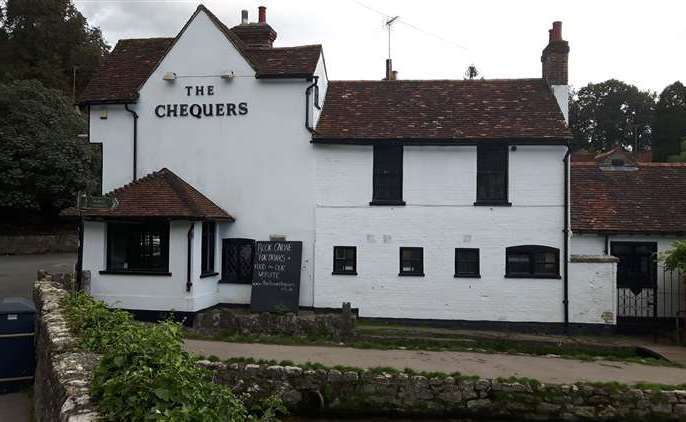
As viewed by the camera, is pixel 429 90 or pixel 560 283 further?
pixel 429 90

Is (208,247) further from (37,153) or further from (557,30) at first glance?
(37,153)

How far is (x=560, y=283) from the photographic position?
16.0 metres

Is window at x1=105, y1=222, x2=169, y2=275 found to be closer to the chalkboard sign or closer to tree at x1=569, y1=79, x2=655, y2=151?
the chalkboard sign

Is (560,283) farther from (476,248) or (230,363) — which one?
(230,363)

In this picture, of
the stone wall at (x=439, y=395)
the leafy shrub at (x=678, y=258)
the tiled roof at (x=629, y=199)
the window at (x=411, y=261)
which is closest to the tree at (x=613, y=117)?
the tiled roof at (x=629, y=199)

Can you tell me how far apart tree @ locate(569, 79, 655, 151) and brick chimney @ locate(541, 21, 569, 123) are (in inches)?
1972

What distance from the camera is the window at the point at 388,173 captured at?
54.9 ft

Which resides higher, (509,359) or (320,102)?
(320,102)

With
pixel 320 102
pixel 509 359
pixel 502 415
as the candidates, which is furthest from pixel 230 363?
pixel 320 102

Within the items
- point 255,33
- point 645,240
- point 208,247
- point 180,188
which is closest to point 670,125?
point 645,240

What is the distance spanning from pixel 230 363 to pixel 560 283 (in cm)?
1047

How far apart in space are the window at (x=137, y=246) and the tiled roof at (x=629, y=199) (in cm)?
1276

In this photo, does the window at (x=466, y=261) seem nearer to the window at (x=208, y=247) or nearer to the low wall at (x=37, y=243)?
the window at (x=208, y=247)

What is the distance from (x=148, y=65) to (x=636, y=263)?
1766 cm
